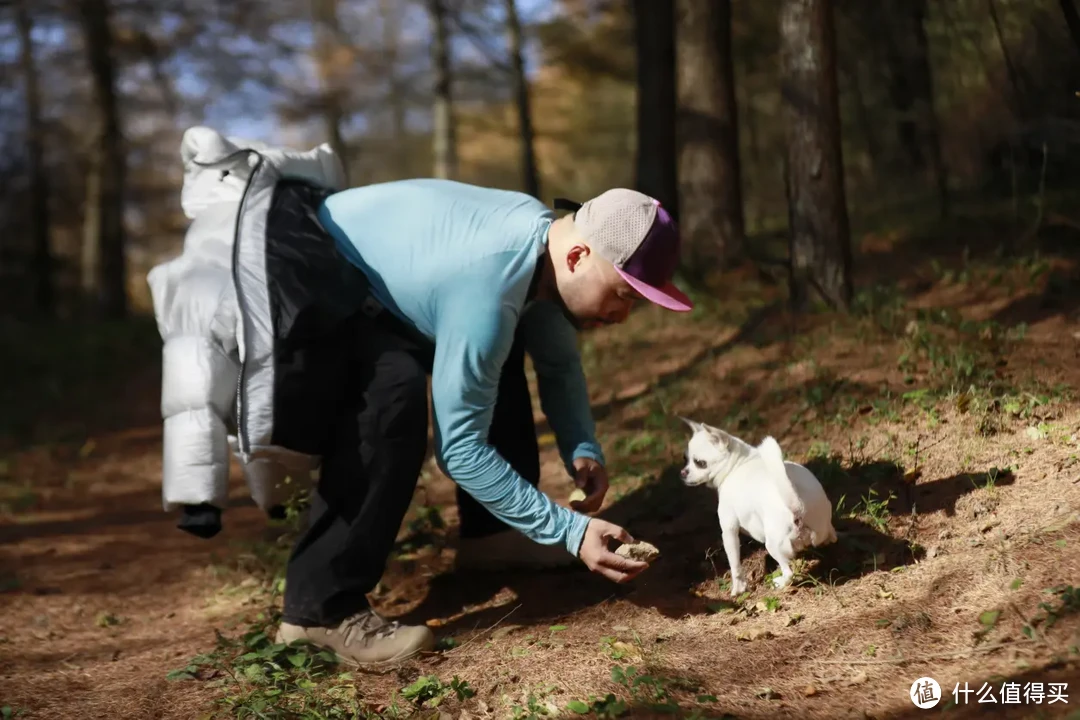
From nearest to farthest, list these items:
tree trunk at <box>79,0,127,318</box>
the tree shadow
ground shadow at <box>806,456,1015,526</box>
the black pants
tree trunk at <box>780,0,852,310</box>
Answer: the black pants, the tree shadow, ground shadow at <box>806,456,1015,526</box>, tree trunk at <box>780,0,852,310</box>, tree trunk at <box>79,0,127,318</box>

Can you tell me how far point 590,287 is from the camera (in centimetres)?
316

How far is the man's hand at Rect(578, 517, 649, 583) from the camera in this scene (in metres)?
3.03

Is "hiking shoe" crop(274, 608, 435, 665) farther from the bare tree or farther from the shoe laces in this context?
the bare tree

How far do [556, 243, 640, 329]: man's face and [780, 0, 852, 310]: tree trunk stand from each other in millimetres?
2827

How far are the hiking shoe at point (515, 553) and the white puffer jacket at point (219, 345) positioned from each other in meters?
0.96

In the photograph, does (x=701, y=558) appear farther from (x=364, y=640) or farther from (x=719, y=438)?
(x=364, y=640)

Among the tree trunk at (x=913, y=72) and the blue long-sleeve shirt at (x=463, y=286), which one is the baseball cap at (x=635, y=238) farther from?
the tree trunk at (x=913, y=72)

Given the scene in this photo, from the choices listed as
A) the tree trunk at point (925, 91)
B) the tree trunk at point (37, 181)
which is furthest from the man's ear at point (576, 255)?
the tree trunk at point (37, 181)

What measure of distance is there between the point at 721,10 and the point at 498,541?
5.22 m

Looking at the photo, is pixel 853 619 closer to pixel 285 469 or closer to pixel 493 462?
pixel 493 462

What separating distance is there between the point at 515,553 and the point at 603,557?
3.82 feet

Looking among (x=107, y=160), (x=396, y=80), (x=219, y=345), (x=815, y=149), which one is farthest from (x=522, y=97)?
(x=219, y=345)

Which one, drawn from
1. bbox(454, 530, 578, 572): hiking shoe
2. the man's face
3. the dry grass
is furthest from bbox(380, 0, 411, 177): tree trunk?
the man's face

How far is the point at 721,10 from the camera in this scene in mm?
7719
